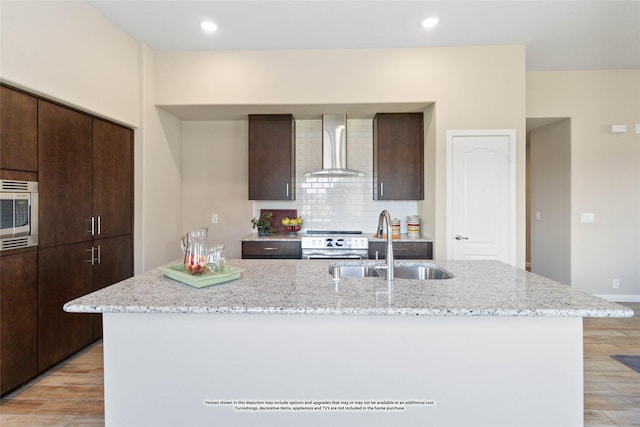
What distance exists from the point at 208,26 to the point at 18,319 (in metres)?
2.85

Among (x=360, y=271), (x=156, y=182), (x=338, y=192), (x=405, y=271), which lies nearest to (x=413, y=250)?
(x=338, y=192)

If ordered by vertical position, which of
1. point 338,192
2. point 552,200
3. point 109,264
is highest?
point 338,192

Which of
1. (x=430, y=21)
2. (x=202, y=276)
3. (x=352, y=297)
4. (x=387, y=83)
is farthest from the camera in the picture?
(x=387, y=83)

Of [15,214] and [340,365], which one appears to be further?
[15,214]

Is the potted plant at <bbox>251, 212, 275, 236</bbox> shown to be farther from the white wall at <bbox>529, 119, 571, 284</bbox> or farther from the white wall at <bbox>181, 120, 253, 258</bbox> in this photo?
the white wall at <bbox>529, 119, 571, 284</bbox>

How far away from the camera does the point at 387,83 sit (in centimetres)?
370

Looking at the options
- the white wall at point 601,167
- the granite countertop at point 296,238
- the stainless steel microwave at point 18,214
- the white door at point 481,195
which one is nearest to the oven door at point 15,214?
the stainless steel microwave at point 18,214

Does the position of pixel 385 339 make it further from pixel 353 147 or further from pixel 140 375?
pixel 353 147

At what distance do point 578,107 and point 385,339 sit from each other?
4563mm

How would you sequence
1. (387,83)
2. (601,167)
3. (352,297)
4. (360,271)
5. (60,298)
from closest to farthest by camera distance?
(352,297)
(360,271)
(60,298)
(387,83)
(601,167)

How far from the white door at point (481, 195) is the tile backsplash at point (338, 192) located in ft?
2.80

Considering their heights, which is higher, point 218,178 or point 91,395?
point 218,178

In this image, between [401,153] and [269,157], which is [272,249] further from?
[401,153]

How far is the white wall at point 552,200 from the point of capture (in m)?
4.54
